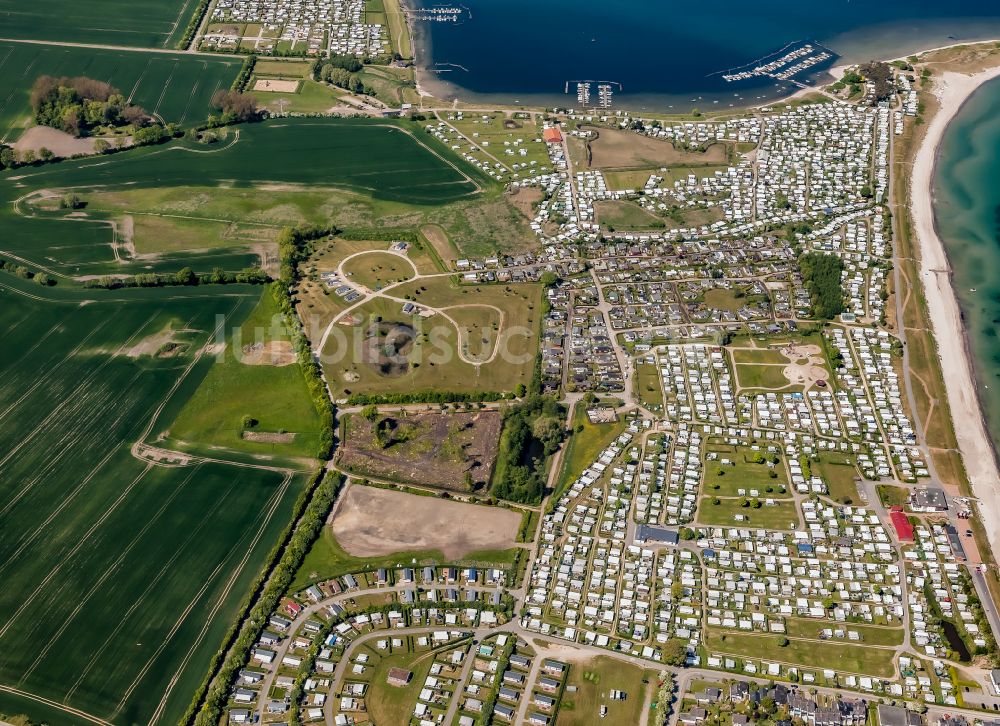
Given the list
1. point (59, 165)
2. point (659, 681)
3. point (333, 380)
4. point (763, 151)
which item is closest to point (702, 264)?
point (763, 151)

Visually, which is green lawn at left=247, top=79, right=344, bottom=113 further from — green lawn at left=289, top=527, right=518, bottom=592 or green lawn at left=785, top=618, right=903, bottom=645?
green lawn at left=785, top=618, right=903, bottom=645

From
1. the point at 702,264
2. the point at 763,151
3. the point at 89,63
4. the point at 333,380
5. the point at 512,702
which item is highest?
the point at 89,63

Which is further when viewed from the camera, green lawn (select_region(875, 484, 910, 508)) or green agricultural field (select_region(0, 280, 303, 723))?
green lawn (select_region(875, 484, 910, 508))

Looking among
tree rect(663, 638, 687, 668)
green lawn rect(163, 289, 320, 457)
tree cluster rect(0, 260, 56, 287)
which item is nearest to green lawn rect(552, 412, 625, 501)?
tree rect(663, 638, 687, 668)

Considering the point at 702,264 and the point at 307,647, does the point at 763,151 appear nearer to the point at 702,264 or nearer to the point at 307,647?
the point at 702,264

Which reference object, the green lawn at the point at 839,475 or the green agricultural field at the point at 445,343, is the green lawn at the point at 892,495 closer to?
the green lawn at the point at 839,475

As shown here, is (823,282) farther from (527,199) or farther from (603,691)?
(603,691)
